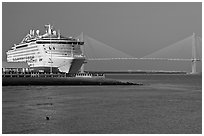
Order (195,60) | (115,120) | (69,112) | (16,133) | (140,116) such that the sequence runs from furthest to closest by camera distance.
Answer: (195,60) → (69,112) → (140,116) → (115,120) → (16,133)

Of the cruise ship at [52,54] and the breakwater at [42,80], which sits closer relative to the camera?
the breakwater at [42,80]

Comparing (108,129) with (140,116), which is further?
(140,116)

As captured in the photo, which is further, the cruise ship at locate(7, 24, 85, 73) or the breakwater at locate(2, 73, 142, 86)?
the cruise ship at locate(7, 24, 85, 73)

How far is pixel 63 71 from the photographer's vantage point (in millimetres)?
46719

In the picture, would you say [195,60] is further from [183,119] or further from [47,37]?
[183,119]

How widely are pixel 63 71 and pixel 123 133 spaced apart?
36.8 m

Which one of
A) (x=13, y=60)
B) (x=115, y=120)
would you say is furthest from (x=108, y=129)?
(x=13, y=60)

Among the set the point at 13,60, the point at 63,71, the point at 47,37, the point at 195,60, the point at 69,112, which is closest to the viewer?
the point at 69,112

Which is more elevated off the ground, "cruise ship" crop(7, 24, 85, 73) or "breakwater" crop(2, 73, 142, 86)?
"cruise ship" crop(7, 24, 85, 73)

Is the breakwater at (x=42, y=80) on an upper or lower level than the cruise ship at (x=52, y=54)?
lower

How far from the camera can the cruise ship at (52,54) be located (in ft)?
152

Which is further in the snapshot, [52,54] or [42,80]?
[52,54]

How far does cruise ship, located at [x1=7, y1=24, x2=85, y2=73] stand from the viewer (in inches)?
1828

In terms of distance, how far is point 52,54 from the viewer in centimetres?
4688
